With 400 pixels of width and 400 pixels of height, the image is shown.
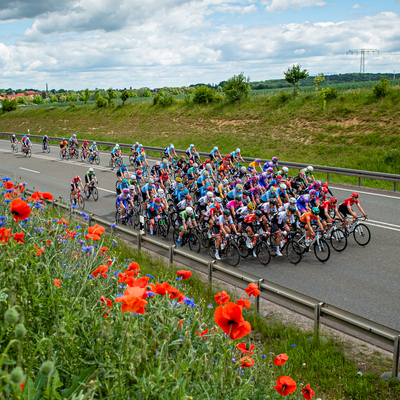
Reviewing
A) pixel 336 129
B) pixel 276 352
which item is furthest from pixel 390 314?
pixel 336 129

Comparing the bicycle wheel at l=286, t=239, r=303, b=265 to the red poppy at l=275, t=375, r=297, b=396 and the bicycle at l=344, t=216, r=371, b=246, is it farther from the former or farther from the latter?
the red poppy at l=275, t=375, r=297, b=396

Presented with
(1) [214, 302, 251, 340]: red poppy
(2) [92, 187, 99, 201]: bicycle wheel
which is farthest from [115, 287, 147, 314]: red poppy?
(2) [92, 187, 99, 201]: bicycle wheel

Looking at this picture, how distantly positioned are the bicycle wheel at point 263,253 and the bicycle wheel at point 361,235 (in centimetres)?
297

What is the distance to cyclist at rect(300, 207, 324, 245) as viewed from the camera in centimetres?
1185

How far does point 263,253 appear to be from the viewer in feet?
40.4

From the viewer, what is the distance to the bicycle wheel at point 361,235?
504 inches

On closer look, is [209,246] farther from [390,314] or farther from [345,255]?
[390,314]

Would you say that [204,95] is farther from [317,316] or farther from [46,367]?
[46,367]

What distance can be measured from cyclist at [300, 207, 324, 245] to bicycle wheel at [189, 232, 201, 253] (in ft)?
10.6

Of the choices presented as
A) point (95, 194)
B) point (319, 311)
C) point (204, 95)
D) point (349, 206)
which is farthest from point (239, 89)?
point (319, 311)

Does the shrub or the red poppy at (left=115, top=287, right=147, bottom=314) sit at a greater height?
the shrub

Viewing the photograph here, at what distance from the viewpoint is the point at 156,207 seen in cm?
1389

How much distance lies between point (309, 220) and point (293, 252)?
1.04 meters

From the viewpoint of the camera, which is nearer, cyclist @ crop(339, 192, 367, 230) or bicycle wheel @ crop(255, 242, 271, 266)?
bicycle wheel @ crop(255, 242, 271, 266)
